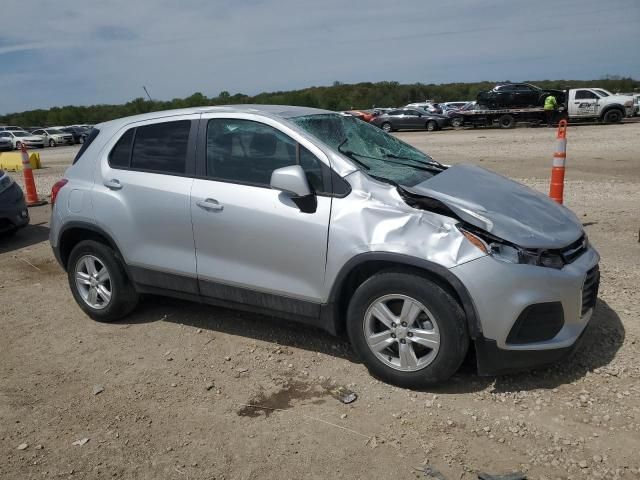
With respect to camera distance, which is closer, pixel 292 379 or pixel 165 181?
pixel 292 379

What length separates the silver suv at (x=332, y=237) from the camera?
3.34m

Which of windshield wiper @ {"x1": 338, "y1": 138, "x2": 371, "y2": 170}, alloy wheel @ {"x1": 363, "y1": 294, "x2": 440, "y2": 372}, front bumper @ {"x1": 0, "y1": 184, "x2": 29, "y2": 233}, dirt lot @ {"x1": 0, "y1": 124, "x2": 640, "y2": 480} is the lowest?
dirt lot @ {"x1": 0, "y1": 124, "x2": 640, "y2": 480}

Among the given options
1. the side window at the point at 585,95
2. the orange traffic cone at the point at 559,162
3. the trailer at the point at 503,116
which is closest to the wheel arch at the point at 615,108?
the side window at the point at 585,95

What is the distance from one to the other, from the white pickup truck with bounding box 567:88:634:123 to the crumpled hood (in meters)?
27.1

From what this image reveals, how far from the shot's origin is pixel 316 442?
3.19m

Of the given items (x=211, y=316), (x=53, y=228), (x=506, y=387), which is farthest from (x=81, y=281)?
(x=506, y=387)

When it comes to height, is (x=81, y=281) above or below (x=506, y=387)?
above

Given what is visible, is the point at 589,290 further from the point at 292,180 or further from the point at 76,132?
the point at 76,132

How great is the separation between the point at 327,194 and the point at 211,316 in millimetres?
1933

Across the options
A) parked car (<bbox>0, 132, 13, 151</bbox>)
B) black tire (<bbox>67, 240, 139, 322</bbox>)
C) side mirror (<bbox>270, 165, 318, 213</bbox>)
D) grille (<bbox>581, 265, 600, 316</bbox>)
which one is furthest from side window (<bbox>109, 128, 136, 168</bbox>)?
parked car (<bbox>0, 132, 13, 151</bbox>)

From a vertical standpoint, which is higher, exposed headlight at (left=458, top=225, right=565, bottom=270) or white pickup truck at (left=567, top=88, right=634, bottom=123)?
white pickup truck at (left=567, top=88, right=634, bottom=123)

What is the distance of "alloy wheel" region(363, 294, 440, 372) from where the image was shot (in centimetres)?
346

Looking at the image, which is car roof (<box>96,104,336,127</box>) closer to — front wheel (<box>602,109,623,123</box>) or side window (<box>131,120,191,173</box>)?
side window (<box>131,120,191,173</box>)

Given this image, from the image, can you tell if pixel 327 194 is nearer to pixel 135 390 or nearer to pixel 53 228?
pixel 135 390
